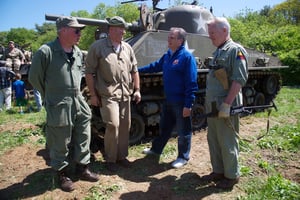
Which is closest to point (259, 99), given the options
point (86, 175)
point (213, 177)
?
point (213, 177)

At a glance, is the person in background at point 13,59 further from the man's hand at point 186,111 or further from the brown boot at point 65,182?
the man's hand at point 186,111

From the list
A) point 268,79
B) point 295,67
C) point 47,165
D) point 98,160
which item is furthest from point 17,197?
point 295,67

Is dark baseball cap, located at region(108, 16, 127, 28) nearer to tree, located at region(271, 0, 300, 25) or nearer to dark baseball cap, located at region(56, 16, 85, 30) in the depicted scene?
dark baseball cap, located at region(56, 16, 85, 30)

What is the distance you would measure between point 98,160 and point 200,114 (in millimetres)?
3220

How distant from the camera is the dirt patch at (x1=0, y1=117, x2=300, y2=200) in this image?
156 inches

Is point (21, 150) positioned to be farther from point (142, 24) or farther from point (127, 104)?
point (142, 24)

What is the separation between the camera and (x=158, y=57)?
22.4 feet

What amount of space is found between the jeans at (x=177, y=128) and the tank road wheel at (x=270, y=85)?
5.67 metres

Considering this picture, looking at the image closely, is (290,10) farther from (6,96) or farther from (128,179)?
(128,179)

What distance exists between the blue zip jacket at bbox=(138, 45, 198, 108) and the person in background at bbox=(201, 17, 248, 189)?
519mm

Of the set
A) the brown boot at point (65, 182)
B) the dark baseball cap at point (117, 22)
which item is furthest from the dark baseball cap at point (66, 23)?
the brown boot at point (65, 182)

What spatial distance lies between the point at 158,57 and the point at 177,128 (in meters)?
2.43

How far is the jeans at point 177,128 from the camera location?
15.5 feet

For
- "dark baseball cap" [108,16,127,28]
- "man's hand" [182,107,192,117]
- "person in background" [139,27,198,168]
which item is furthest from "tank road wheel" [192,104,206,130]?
"dark baseball cap" [108,16,127,28]
